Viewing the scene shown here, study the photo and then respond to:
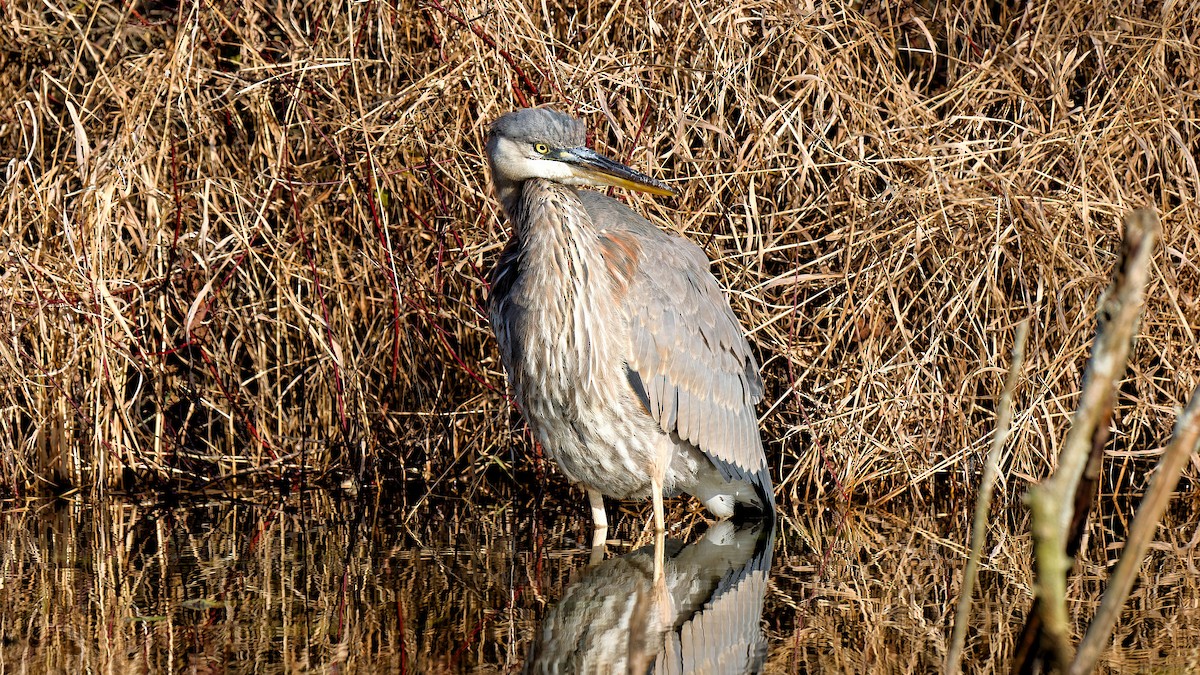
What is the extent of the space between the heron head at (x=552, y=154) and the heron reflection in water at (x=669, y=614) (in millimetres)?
1280

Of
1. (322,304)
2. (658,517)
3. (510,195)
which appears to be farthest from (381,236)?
(658,517)

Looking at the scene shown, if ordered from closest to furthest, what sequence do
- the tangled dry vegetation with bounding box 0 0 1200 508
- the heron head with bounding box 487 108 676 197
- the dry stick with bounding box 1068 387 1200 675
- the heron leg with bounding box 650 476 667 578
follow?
the dry stick with bounding box 1068 387 1200 675 → the heron head with bounding box 487 108 676 197 → the heron leg with bounding box 650 476 667 578 → the tangled dry vegetation with bounding box 0 0 1200 508

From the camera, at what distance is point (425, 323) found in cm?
583

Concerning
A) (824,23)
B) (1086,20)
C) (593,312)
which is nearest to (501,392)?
(593,312)

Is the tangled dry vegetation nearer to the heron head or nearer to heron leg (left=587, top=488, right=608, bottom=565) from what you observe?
heron leg (left=587, top=488, right=608, bottom=565)

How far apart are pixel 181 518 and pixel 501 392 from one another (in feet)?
4.49

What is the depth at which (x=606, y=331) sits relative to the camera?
15.7 feet

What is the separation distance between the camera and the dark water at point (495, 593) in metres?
3.50

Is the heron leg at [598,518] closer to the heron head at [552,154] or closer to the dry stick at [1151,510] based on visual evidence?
the heron head at [552,154]

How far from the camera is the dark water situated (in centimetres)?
350

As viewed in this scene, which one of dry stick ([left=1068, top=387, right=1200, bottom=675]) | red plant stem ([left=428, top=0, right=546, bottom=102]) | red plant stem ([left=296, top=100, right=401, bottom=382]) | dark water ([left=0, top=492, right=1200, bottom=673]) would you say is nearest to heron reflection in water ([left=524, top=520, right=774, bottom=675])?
dark water ([left=0, top=492, right=1200, bottom=673])

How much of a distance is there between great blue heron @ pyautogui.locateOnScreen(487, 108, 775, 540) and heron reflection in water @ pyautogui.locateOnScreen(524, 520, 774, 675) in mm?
285

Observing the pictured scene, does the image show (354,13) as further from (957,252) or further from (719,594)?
(719,594)

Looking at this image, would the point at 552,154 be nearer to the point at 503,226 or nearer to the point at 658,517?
the point at 503,226
